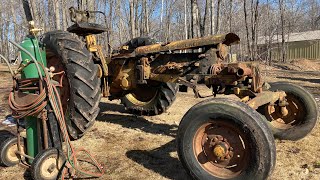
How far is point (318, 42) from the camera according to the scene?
40.4 metres

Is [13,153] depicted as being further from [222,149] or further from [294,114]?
[294,114]

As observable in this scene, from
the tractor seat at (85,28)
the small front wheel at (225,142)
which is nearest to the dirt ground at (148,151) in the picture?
the small front wheel at (225,142)

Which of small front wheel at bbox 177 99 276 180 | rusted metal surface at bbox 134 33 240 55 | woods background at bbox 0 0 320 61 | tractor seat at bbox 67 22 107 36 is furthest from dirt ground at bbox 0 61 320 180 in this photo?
woods background at bbox 0 0 320 61

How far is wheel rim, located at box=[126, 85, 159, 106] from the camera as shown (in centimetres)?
681

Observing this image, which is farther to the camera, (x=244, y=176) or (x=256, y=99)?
(x=256, y=99)

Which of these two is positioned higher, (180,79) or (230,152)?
(180,79)

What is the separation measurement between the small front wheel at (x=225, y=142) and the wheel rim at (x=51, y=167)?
143cm

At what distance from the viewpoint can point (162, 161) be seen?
13.8 ft

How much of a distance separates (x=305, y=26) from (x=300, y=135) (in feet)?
232

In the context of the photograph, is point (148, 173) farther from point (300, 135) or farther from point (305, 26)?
point (305, 26)

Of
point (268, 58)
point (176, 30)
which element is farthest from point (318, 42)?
point (176, 30)

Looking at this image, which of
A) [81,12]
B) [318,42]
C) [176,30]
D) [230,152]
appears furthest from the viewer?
[176,30]

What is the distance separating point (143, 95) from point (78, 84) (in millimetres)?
2947

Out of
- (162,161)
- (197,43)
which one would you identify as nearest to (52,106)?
(162,161)
